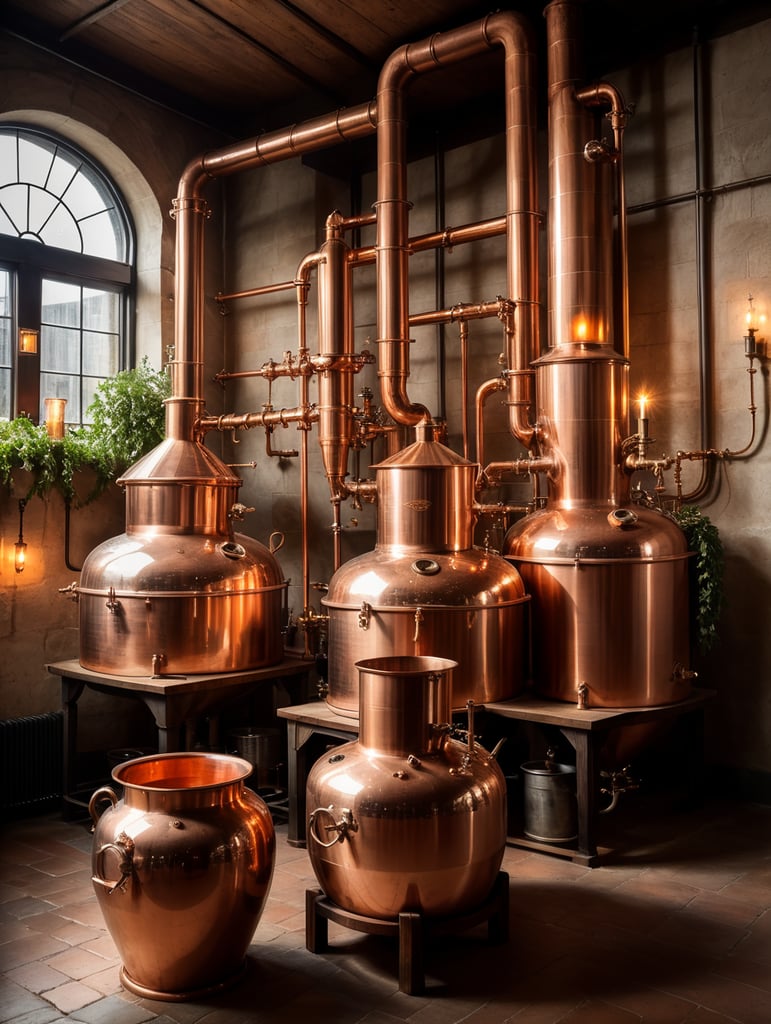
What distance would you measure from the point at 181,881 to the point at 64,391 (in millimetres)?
5387

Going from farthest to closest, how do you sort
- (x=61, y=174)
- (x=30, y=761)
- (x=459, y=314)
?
(x=61, y=174) → (x=459, y=314) → (x=30, y=761)

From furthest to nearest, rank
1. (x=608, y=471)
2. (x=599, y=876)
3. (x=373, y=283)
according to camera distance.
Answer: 1. (x=373, y=283)
2. (x=608, y=471)
3. (x=599, y=876)

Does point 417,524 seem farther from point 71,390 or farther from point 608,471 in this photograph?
point 71,390

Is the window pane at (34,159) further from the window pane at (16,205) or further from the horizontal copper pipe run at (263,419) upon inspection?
the horizontal copper pipe run at (263,419)

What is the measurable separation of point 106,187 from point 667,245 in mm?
4878

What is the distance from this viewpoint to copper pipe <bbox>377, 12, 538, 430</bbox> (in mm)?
6391

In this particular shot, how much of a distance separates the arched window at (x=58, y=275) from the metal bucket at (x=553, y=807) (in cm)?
496

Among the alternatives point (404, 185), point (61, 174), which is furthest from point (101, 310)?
point (404, 185)

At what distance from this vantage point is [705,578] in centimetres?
594

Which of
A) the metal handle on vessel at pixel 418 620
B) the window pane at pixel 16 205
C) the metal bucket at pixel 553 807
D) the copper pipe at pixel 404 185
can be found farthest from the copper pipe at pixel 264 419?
the metal bucket at pixel 553 807

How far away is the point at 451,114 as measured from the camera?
764 centimetres

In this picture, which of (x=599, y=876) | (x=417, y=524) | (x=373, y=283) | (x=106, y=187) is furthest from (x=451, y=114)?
(x=599, y=876)

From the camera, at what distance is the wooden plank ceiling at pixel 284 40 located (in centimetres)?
661

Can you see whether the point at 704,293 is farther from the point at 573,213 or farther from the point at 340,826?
the point at 340,826
